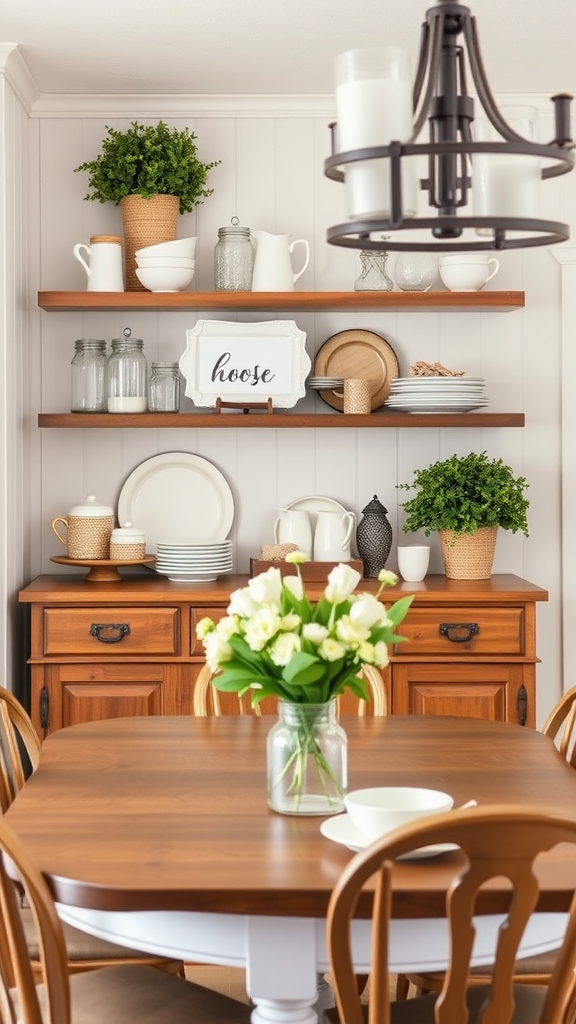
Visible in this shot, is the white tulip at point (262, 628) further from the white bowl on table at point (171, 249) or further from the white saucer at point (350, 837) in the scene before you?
the white bowl on table at point (171, 249)

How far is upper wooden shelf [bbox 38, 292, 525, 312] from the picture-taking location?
3.77 metres

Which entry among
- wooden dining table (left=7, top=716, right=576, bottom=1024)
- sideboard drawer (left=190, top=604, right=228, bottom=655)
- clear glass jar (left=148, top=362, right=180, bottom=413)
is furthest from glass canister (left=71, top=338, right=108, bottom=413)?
wooden dining table (left=7, top=716, right=576, bottom=1024)

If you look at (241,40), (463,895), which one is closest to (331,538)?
(241,40)

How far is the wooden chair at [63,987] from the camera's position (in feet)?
4.98

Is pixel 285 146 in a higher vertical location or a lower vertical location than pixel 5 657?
higher

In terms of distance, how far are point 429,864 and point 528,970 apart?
605mm

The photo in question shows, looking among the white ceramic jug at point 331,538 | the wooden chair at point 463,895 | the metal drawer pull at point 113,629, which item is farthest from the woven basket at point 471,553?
the wooden chair at point 463,895

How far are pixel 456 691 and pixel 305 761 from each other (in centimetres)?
175

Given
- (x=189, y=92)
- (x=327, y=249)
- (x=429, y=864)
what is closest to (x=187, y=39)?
(x=189, y=92)

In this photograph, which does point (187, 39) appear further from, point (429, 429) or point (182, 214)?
point (429, 429)

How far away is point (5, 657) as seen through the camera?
3.57 metres

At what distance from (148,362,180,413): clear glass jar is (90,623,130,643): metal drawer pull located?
773 mm

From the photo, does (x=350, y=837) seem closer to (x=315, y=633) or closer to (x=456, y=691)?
(x=315, y=633)

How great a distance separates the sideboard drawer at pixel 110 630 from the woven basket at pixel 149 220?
1220mm
